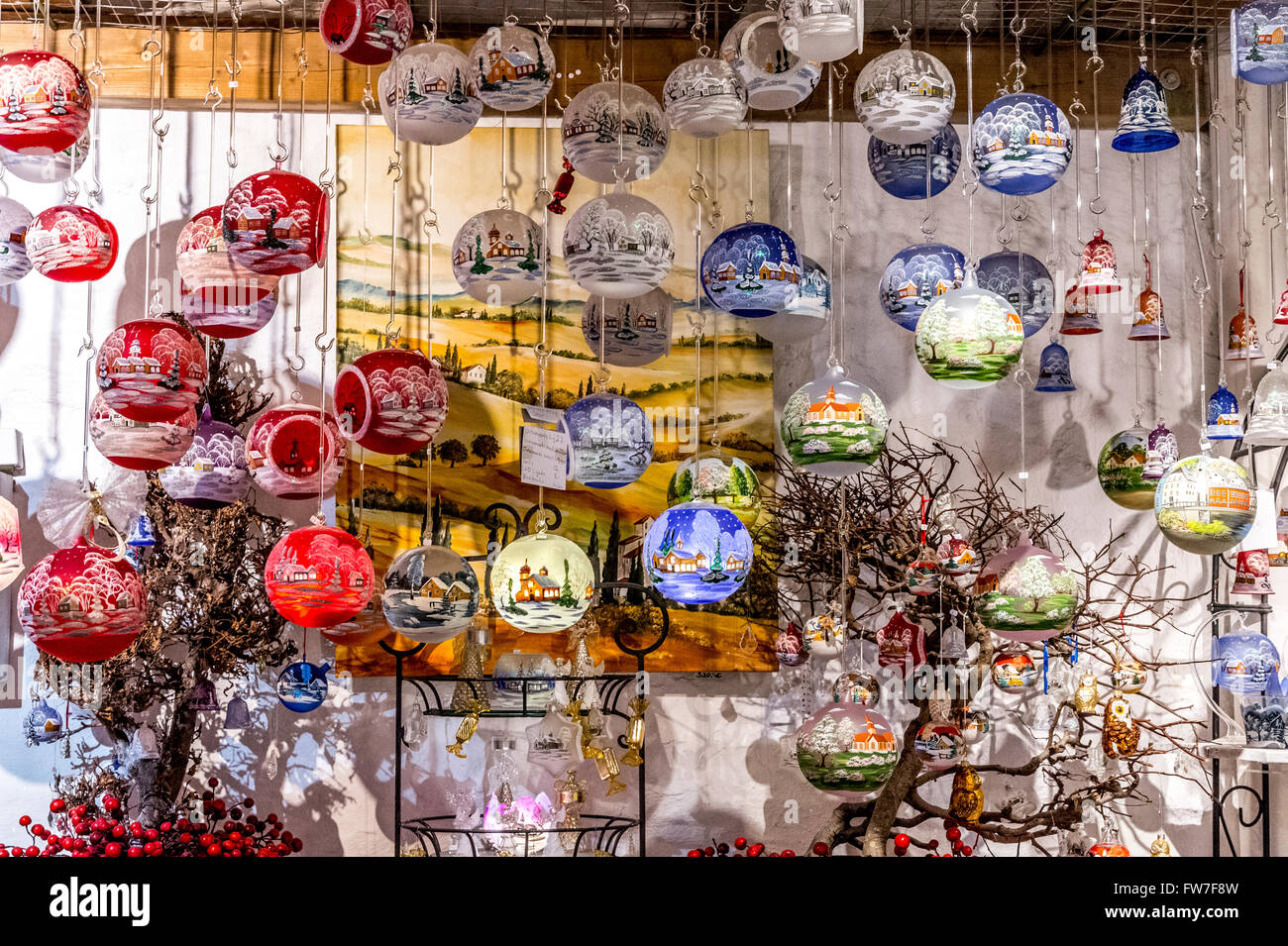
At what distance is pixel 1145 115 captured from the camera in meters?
3.71

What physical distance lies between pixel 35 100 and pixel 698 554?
1.92 metres

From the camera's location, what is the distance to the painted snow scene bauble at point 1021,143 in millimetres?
3350

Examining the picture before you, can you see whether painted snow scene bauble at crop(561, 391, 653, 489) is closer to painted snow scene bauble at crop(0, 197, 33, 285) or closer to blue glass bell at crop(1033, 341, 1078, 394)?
painted snow scene bauble at crop(0, 197, 33, 285)

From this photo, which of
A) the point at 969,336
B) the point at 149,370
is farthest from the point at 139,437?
the point at 969,336

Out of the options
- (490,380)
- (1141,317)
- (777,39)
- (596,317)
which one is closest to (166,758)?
(490,380)

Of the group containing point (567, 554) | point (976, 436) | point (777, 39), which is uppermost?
point (777, 39)

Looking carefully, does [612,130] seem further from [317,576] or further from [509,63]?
[317,576]

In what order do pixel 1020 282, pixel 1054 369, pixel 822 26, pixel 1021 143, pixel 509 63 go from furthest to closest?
1. pixel 1054 369
2. pixel 1020 282
3. pixel 509 63
4. pixel 1021 143
5. pixel 822 26

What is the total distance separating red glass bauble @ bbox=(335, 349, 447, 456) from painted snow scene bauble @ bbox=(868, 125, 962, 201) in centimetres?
154

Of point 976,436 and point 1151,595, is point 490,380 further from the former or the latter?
point 1151,595

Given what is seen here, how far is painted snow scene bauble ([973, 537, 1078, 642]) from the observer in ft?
11.0

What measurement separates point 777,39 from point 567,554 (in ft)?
4.88

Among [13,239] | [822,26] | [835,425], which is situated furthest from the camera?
[13,239]

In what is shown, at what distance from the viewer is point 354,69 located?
16.6ft
